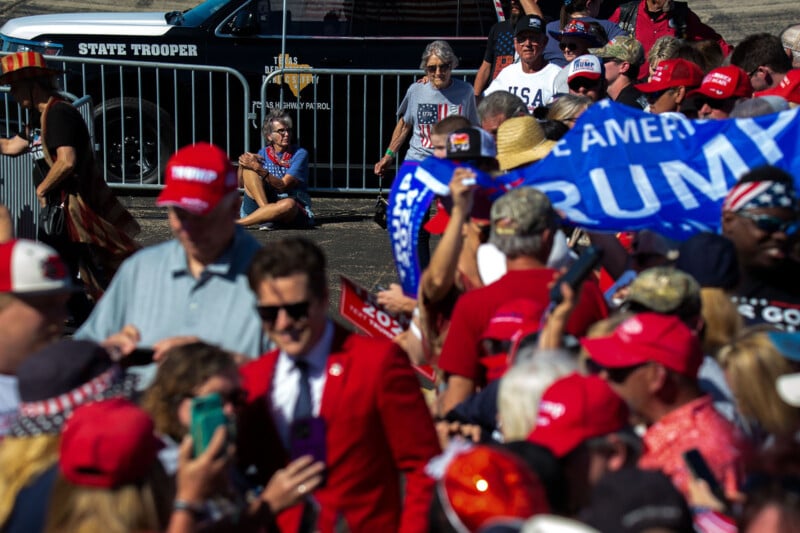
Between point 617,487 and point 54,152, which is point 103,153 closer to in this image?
point 54,152

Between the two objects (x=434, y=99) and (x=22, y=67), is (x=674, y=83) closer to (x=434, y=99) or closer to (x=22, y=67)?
(x=434, y=99)

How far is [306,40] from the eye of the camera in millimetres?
12250

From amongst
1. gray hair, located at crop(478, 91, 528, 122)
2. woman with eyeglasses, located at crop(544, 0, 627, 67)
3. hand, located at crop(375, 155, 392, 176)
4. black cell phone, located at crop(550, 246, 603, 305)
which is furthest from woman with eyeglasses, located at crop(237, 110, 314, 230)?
black cell phone, located at crop(550, 246, 603, 305)

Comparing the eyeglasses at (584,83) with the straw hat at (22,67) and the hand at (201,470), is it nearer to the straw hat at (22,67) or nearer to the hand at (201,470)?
the straw hat at (22,67)

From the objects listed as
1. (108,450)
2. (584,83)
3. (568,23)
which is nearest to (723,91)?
(584,83)

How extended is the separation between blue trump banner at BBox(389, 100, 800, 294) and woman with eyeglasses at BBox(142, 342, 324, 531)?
1915 millimetres

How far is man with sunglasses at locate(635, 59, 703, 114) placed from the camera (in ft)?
23.3

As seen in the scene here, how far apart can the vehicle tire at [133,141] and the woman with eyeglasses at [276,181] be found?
1495 millimetres

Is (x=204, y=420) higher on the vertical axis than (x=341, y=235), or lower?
higher

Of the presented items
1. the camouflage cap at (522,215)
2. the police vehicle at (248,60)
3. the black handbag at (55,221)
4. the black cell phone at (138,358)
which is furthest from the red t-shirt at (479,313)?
the police vehicle at (248,60)

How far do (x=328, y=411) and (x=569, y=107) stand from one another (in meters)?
3.48

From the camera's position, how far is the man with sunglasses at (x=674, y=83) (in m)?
7.10

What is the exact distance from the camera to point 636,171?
5.38 meters

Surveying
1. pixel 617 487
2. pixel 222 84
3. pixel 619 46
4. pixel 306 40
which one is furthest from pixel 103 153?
pixel 617 487
